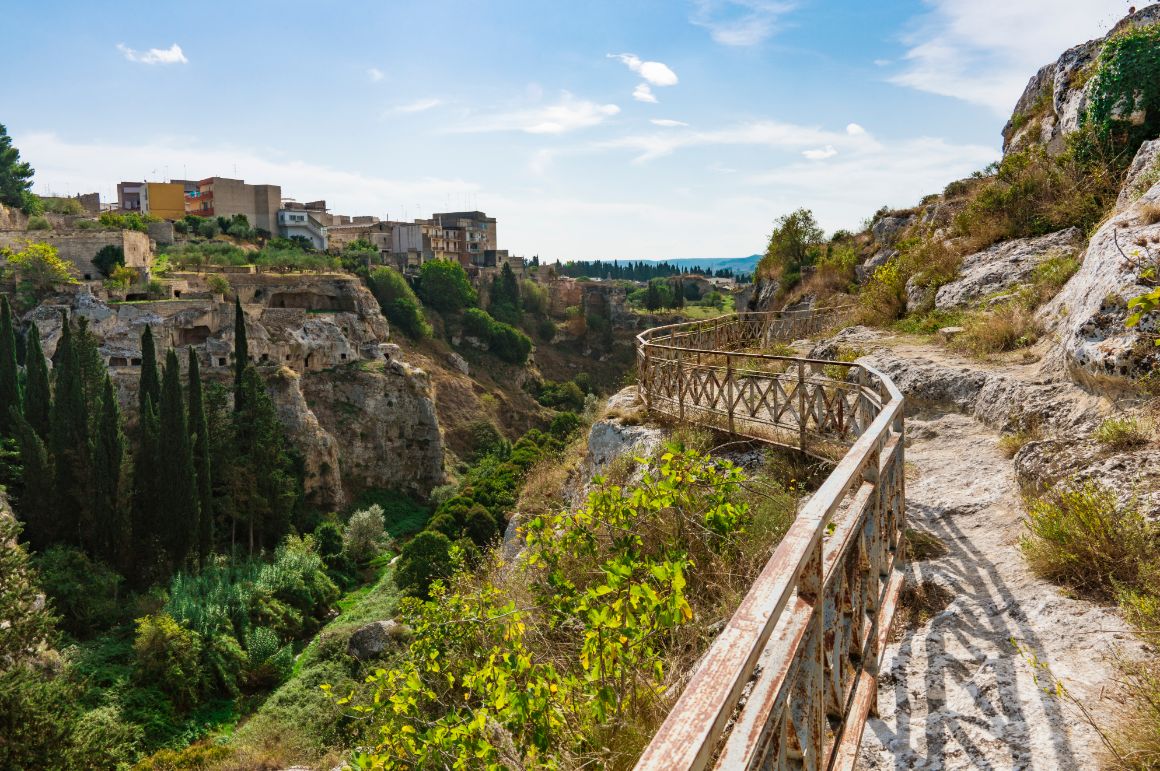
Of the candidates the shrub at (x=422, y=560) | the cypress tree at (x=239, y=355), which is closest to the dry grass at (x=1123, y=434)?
the shrub at (x=422, y=560)

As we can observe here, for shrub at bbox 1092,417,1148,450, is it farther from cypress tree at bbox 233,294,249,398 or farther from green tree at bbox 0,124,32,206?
green tree at bbox 0,124,32,206

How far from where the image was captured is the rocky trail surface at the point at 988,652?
2.62 metres

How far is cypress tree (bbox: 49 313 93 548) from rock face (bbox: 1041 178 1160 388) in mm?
34843

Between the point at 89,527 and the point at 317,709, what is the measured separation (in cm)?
1620

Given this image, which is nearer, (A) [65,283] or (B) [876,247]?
(B) [876,247]

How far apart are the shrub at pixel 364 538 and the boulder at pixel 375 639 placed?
1350 centimetres

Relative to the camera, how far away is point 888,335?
1264cm

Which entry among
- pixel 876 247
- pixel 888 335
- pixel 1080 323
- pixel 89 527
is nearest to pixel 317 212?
pixel 89 527

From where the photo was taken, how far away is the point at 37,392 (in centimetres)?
3161

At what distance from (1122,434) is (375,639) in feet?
79.0

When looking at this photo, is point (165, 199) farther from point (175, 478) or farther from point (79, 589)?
point (79, 589)

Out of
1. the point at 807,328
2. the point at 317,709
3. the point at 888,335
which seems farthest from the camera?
the point at 317,709

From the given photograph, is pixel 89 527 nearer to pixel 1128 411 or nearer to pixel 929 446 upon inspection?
pixel 929 446

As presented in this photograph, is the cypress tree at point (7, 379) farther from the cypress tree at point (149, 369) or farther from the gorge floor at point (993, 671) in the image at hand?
the gorge floor at point (993, 671)
